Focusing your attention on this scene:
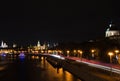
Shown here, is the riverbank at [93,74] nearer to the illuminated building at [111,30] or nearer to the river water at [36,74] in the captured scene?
the river water at [36,74]

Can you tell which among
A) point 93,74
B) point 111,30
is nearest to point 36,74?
point 93,74

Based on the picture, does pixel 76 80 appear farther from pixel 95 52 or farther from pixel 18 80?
pixel 95 52

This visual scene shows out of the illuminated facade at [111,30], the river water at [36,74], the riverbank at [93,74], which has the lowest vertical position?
the river water at [36,74]

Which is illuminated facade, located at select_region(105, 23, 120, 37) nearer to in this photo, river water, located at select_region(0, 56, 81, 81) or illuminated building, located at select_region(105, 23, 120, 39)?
illuminated building, located at select_region(105, 23, 120, 39)

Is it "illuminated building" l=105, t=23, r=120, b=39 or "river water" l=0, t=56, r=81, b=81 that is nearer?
"river water" l=0, t=56, r=81, b=81

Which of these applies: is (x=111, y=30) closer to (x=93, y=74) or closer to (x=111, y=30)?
(x=111, y=30)

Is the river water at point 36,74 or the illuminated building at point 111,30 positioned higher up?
the illuminated building at point 111,30

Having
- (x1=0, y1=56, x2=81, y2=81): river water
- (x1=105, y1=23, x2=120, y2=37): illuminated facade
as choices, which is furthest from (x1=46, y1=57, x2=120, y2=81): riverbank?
(x1=105, y1=23, x2=120, y2=37): illuminated facade

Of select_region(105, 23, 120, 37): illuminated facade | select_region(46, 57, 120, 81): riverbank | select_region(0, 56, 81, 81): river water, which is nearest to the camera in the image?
select_region(46, 57, 120, 81): riverbank

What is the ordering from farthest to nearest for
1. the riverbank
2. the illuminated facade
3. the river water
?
the illuminated facade, the river water, the riverbank

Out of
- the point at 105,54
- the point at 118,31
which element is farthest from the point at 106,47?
the point at 118,31

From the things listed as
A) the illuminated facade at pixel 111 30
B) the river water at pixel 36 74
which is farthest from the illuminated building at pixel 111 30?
the river water at pixel 36 74

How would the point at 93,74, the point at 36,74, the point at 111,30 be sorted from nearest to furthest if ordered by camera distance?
the point at 93,74 < the point at 36,74 < the point at 111,30

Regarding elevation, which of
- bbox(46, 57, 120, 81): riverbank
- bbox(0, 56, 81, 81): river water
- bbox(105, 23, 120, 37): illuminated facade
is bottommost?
bbox(0, 56, 81, 81): river water
